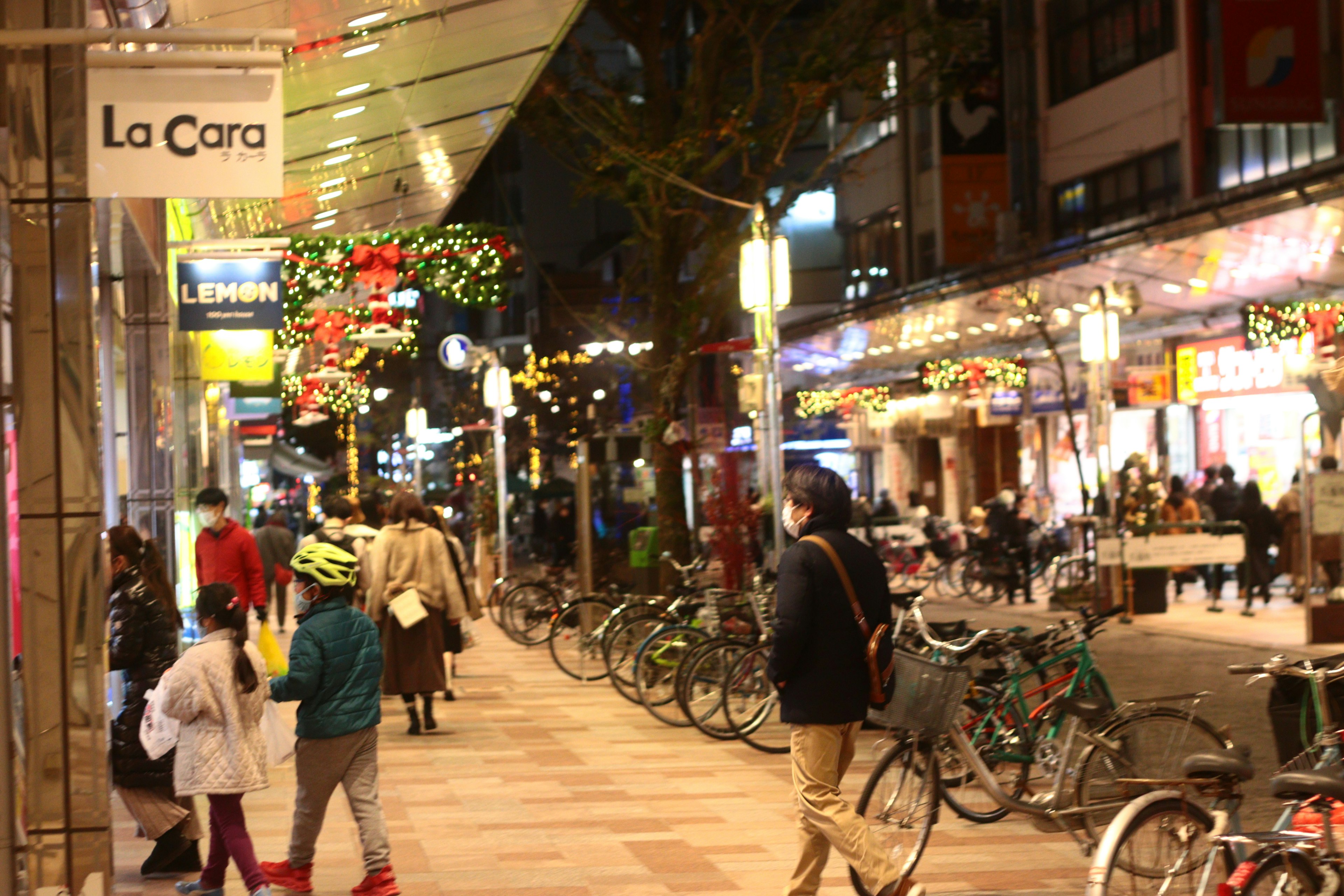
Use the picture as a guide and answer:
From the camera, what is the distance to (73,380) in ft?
18.0

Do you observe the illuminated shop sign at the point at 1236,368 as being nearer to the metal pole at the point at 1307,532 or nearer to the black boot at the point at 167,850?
the metal pole at the point at 1307,532

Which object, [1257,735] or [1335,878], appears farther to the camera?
[1257,735]

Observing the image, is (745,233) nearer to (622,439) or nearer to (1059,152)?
(622,439)

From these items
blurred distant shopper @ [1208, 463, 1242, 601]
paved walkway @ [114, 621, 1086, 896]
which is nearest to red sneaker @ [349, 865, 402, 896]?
paved walkway @ [114, 621, 1086, 896]

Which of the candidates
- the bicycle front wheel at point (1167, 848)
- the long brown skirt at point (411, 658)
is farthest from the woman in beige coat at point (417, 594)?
the bicycle front wheel at point (1167, 848)

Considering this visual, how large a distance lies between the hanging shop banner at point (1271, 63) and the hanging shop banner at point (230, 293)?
45.1 ft

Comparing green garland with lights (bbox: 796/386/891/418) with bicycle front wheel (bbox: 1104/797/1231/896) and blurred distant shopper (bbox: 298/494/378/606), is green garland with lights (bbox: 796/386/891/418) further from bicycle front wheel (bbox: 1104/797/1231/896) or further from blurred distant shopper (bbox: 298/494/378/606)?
bicycle front wheel (bbox: 1104/797/1231/896)

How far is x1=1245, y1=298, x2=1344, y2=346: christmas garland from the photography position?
63.6 ft

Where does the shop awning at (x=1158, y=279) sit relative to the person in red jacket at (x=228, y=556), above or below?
above

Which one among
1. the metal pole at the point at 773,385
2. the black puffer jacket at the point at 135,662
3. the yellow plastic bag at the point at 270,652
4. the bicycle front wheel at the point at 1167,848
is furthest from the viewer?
the metal pole at the point at 773,385

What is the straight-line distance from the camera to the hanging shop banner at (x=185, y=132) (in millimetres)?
5586

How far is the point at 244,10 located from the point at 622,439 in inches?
440

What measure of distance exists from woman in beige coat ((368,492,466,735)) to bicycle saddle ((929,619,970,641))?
3894 mm

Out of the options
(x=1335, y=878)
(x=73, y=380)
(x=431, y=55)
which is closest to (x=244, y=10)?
(x=431, y=55)
